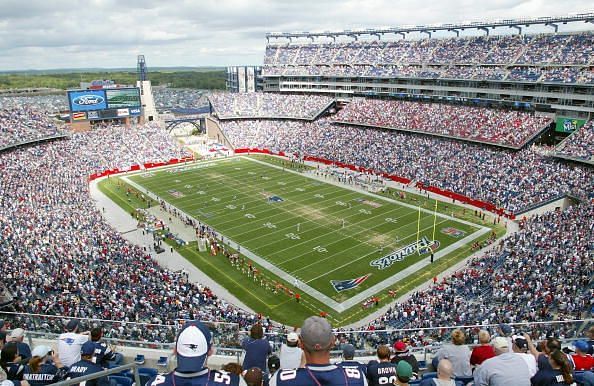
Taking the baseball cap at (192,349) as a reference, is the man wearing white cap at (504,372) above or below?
below

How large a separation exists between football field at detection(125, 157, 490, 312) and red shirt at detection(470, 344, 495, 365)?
56.0 ft

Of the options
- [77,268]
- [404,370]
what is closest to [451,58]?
[77,268]

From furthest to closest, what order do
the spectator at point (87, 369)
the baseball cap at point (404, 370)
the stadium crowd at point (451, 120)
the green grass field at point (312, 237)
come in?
the stadium crowd at point (451, 120) < the green grass field at point (312, 237) < the spectator at point (87, 369) < the baseball cap at point (404, 370)

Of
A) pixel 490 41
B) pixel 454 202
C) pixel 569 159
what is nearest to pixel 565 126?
pixel 569 159

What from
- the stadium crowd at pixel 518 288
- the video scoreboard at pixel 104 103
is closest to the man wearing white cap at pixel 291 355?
the stadium crowd at pixel 518 288

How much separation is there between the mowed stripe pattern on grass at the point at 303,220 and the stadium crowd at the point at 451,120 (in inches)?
658

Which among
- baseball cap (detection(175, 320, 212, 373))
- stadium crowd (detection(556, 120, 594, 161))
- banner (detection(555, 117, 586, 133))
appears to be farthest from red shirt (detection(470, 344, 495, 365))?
banner (detection(555, 117, 586, 133))

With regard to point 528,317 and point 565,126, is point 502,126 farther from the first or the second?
point 528,317

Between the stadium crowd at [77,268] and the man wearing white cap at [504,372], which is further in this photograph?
the stadium crowd at [77,268]

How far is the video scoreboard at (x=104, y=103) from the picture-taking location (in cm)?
6062

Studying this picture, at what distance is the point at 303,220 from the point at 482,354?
3010cm

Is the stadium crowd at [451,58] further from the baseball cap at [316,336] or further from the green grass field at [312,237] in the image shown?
the baseball cap at [316,336]

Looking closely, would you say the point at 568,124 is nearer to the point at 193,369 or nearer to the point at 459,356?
the point at 459,356

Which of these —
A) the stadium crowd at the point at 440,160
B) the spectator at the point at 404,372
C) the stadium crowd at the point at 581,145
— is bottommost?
the stadium crowd at the point at 440,160
